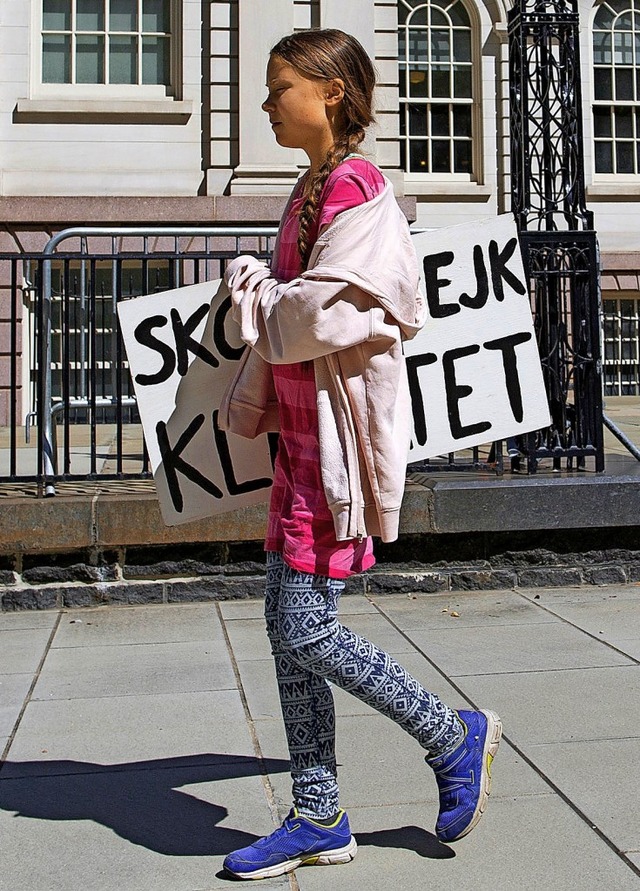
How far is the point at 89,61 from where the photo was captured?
1652 centimetres

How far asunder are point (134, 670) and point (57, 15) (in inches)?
567

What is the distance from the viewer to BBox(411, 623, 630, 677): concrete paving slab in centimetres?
455

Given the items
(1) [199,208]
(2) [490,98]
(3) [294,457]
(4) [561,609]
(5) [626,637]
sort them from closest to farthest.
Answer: (3) [294,457] → (5) [626,637] → (4) [561,609] → (1) [199,208] → (2) [490,98]

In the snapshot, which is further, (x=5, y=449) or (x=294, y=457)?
(x=5, y=449)

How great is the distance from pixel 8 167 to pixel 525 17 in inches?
426

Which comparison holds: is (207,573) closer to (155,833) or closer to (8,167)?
(155,833)

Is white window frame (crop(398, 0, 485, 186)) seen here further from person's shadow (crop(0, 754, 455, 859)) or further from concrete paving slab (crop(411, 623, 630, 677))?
person's shadow (crop(0, 754, 455, 859))

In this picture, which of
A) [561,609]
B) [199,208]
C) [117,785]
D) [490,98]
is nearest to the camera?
[117,785]

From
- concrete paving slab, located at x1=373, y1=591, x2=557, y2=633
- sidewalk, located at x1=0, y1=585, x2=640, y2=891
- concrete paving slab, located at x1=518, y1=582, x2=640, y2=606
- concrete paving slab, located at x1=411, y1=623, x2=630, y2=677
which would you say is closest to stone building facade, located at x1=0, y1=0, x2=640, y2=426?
concrete paving slab, located at x1=373, y1=591, x2=557, y2=633

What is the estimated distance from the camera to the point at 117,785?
3.34m

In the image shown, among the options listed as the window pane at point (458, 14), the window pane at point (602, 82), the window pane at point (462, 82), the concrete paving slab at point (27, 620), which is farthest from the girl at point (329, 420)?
the window pane at point (602, 82)

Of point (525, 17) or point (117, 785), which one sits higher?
point (525, 17)

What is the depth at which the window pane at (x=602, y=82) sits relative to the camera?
796 inches

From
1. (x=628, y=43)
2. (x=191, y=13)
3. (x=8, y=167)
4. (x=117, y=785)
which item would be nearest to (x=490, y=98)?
(x=628, y=43)
